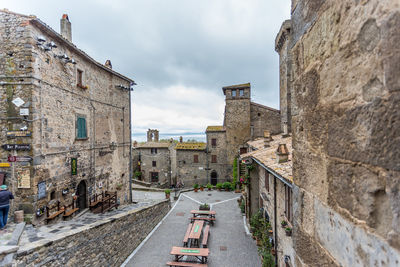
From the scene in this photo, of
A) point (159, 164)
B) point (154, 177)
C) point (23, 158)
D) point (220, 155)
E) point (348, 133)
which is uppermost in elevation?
point (348, 133)

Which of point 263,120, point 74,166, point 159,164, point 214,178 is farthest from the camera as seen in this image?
point 159,164

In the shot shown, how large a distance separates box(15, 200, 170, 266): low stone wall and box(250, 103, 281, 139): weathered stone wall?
16.7 meters

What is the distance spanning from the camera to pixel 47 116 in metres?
9.22

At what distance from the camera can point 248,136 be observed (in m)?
25.9

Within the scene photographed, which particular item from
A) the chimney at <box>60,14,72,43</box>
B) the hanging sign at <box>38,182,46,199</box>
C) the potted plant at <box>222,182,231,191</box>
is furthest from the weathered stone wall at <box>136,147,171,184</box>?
the hanging sign at <box>38,182,46,199</box>

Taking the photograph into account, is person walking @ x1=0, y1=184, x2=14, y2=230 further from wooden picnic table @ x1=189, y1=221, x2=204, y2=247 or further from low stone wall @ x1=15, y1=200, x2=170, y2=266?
wooden picnic table @ x1=189, y1=221, x2=204, y2=247

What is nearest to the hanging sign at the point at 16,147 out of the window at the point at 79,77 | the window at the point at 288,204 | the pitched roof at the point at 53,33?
the window at the point at 79,77

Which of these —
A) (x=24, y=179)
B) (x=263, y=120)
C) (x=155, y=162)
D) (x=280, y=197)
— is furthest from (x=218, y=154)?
(x=24, y=179)

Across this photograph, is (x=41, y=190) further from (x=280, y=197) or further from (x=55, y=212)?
(x=280, y=197)

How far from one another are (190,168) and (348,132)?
27444 millimetres

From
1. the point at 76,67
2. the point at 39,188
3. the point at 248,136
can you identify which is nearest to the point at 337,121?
the point at 39,188

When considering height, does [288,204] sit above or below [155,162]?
above

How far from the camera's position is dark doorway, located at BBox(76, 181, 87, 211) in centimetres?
1185

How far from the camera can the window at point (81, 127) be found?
11406 mm
